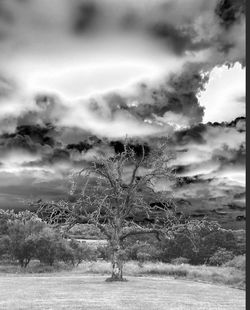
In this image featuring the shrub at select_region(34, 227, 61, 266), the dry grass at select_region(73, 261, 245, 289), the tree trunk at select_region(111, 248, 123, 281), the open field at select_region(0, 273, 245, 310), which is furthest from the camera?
the shrub at select_region(34, 227, 61, 266)

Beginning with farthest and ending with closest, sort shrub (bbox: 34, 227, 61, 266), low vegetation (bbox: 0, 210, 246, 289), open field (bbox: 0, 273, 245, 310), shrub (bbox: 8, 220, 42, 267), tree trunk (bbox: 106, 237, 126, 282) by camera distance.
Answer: shrub (bbox: 8, 220, 42, 267) → shrub (bbox: 34, 227, 61, 266) → low vegetation (bbox: 0, 210, 246, 289) → tree trunk (bbox: 106, 237, 126, 282) → open field (bbox: 0, 273, 245, 310)

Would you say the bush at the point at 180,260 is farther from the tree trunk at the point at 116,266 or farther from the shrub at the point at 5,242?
the tree trunk at the point at 116,266

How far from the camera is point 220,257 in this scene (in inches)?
1973

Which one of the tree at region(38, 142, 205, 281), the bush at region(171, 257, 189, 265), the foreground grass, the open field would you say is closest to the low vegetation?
the foreground grass

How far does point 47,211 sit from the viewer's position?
34.3 metres

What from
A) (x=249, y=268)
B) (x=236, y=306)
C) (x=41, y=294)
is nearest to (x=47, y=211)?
(x=41, y=294)

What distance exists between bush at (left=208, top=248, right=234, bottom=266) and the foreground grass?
29.4 ft

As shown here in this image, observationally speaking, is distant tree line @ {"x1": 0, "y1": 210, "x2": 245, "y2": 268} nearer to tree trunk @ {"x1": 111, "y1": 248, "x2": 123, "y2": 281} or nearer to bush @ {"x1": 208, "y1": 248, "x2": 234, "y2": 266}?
bush @ {"x1": 208, "y1": 248, "x2": 234, "y2": 266}

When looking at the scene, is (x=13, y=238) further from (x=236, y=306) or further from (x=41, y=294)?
(x=236, y=306)

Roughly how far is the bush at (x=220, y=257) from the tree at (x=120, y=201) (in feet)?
60.0

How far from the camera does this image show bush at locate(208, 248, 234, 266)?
163ft

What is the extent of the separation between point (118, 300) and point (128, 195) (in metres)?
13.6

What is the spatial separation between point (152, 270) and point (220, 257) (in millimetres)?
13451

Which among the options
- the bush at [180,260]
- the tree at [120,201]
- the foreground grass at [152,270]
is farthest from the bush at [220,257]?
the tree at [120,201]
